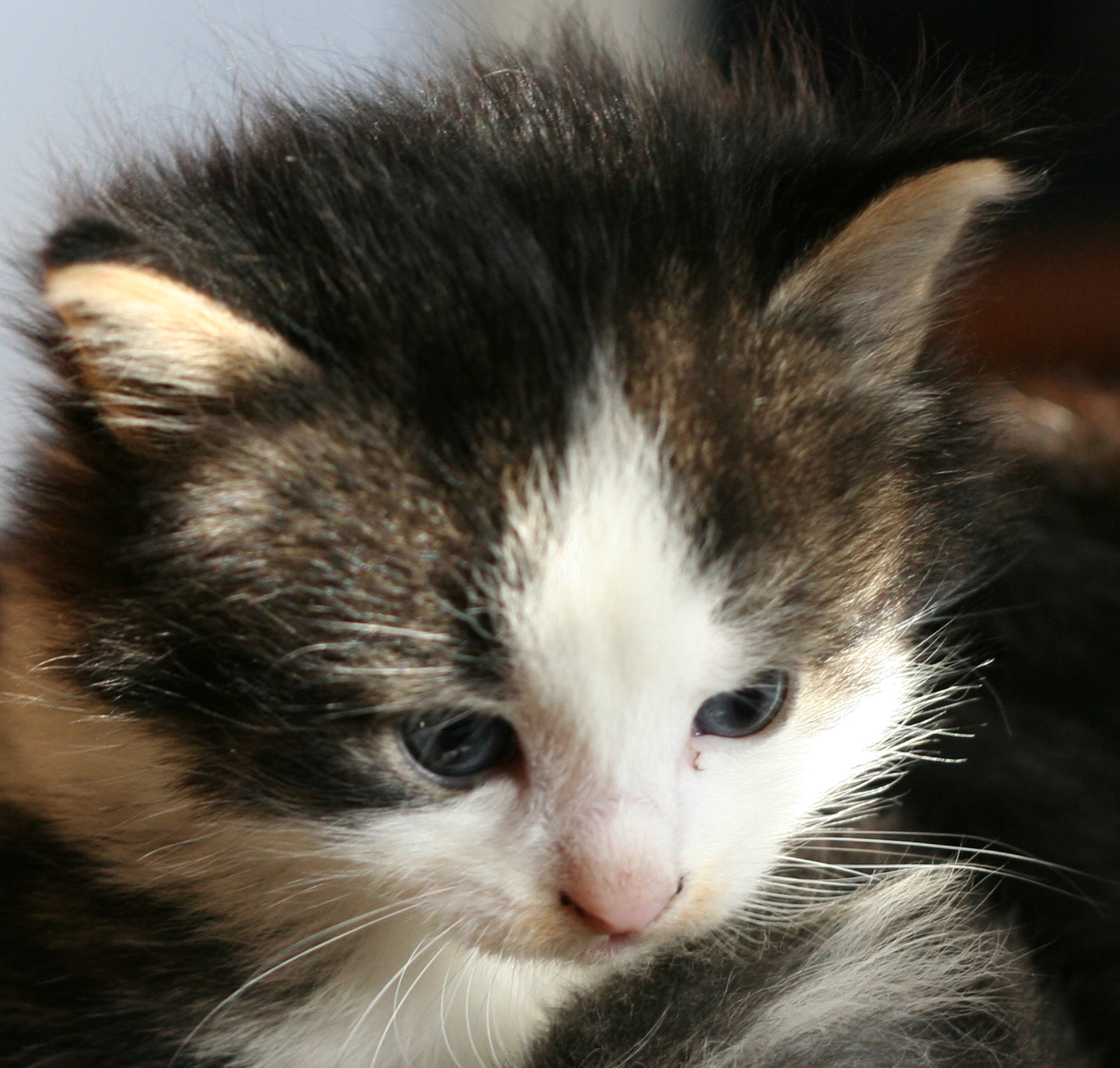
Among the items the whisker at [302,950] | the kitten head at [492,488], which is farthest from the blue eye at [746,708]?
the whisker at [302,950]

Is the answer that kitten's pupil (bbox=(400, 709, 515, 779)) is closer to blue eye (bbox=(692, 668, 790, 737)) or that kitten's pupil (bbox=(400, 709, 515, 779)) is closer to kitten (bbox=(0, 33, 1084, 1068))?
kitten (bbox=(0, 33, 1084, 1068))

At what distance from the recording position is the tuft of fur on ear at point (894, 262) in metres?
1.06

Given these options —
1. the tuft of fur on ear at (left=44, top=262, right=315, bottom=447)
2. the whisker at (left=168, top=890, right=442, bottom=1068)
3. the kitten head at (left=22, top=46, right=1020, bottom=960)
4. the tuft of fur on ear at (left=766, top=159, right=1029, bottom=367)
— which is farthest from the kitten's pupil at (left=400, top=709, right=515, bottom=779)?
the tuft of fur on ear at (left=766, top=159, right=1029, bottom=367)

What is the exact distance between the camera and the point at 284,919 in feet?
3.71

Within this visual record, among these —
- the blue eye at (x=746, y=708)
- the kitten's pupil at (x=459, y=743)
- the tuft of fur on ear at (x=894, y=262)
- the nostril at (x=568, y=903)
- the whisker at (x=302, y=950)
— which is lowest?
the whisker at (x=302, y=950)

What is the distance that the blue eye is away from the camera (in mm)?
1076

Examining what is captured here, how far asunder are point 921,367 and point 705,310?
31cm

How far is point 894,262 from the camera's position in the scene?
3.75 feet

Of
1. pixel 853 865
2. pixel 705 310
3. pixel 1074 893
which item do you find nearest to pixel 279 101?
pixel 705 310

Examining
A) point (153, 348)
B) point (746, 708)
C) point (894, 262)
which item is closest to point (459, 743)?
point (746, 708)

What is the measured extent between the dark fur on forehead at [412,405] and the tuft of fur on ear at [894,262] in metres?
0.02

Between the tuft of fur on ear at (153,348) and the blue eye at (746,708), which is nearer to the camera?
the tuft of fur on ear at (153,348)

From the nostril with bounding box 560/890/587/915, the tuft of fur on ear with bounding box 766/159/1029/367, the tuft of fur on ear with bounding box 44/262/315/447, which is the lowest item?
the nostril with bounding box 560/890/587/915

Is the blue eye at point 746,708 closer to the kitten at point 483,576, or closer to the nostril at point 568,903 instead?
the kitten at point 483,576
